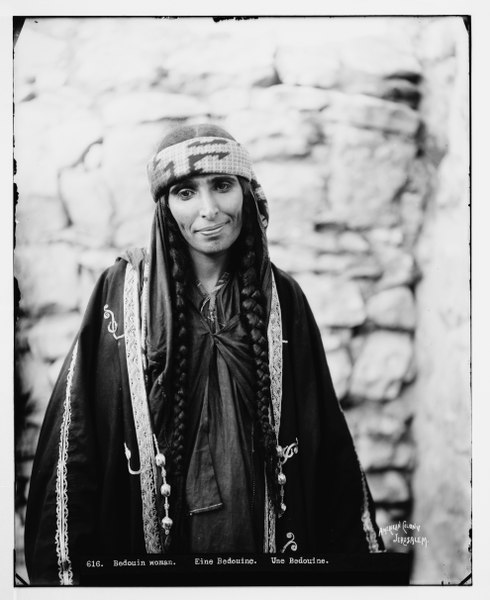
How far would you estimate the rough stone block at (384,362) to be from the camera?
1900 millimetres

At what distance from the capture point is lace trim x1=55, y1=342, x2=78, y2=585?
5.85 ft

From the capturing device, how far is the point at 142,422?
70.4 inches

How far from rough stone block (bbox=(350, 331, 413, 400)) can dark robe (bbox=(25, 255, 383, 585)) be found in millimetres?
106

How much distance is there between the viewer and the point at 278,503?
1803 millimetres

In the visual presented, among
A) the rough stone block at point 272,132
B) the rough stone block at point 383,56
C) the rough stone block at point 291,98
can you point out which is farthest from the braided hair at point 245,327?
the rough stone block at point 383,56

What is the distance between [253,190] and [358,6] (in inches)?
20.9

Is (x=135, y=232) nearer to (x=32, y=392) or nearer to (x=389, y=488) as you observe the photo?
(x=32, y=392)

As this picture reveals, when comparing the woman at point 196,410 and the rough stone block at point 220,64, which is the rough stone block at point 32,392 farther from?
the rough stone block at point 220,64

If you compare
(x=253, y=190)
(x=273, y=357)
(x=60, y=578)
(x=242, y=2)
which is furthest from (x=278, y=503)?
(x=242, y=2)

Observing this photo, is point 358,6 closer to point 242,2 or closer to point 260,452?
point 242,2

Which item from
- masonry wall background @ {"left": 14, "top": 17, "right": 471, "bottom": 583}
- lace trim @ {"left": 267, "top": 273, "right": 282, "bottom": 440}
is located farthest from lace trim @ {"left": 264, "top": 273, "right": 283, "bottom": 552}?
masonry wall background @ {"left": 14, "top": 17, "right": 471, "bottom": 583}

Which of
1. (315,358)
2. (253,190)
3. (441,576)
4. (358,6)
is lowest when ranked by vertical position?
(441,576)

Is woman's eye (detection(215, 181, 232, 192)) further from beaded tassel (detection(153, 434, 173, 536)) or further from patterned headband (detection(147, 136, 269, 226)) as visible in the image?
beaded tassel (detection(153, 434, 173, 536))

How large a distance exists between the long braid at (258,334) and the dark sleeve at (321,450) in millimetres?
62
